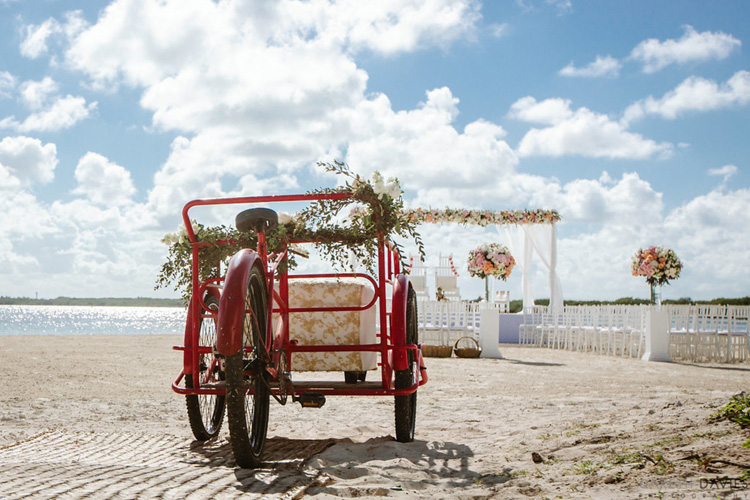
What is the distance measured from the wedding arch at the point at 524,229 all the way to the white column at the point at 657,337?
19.2 feet

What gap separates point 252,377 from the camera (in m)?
3.58

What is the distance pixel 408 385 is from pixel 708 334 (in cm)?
1073

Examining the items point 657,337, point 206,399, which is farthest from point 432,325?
point 206,399

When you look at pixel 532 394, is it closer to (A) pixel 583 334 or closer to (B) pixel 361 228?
(B) pixel 361 228

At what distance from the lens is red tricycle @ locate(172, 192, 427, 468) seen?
3193 mm

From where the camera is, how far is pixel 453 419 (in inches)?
214

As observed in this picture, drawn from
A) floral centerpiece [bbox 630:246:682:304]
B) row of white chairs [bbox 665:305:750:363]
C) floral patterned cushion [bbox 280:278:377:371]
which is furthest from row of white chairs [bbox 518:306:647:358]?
floral patterned cushion [bbox 280:278:377:371]

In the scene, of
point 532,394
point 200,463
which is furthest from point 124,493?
point 532,394

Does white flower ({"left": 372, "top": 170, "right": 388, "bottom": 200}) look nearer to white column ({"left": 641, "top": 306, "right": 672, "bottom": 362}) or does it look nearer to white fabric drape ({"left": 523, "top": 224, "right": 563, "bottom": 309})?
white column ({"left": 641, "top": 306, "right": 672, "bottom": 362})

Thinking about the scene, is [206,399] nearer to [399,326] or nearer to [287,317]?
[287,317]

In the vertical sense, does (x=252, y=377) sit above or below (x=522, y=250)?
below

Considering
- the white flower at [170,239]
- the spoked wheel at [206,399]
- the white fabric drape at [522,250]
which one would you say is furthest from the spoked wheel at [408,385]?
the white fabric drape at [522,250]

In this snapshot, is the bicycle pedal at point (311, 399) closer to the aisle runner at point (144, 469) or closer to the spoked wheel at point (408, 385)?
the aisle runner at point (144, 469)

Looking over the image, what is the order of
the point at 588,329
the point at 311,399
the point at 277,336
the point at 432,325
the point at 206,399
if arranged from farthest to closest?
1. the point at 432,325
2. the point at 588,329
3. the point at 206,399
4. the point at 277,336
5. the point at 311,399
